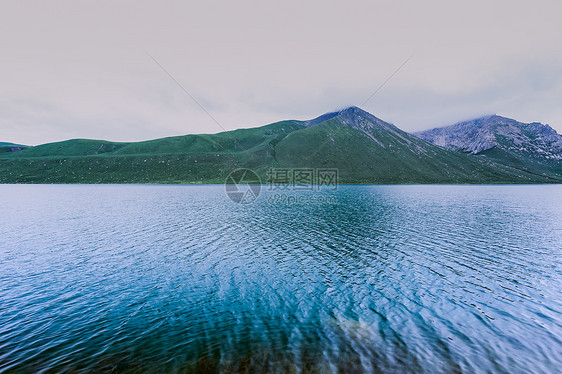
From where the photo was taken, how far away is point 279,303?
2202 cm

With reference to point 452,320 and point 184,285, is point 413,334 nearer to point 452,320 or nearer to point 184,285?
point 452,320

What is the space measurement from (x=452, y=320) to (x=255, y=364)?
15000mm

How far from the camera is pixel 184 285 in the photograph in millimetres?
25359

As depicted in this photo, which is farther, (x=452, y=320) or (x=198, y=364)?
(x=452, y=320)

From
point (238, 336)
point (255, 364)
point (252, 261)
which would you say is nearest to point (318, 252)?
point (252, 261)

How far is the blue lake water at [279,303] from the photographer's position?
48.6 feet

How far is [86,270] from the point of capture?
28.3 m

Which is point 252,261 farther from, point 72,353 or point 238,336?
point 72,353

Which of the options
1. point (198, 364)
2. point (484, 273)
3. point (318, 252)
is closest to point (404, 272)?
point (484, 273)

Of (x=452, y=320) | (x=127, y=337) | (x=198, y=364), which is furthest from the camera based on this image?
(x=452, y=320)

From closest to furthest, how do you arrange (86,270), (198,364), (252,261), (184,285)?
1. (198,364)
2. (184,285)
3. (86,270)
4. (252,261)

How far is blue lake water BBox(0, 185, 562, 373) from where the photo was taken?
14805 mm

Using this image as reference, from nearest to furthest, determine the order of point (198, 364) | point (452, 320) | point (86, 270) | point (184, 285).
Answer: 1. point (198, 364)
2. point (452, 320)
3. point (184, 285)
4. point (86, 270)

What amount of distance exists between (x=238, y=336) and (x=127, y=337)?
7.13 m
